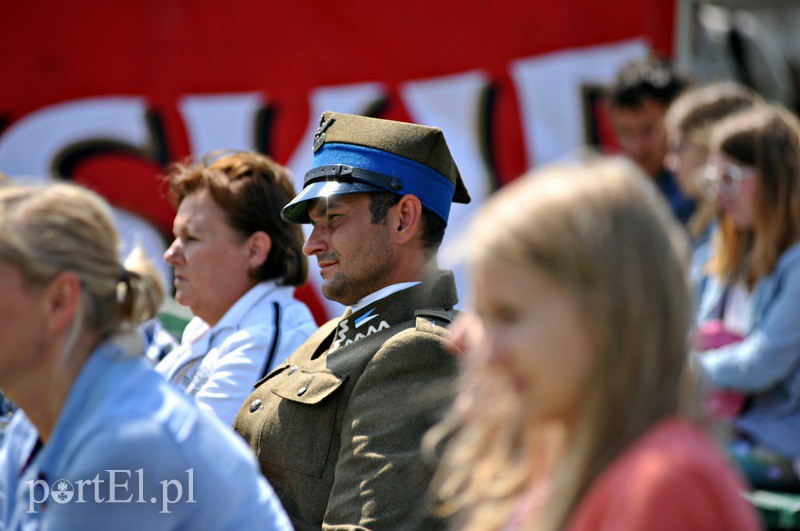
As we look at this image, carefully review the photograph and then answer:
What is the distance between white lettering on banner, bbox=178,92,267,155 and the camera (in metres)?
5.47

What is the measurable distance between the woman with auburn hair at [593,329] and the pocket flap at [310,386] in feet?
3.59

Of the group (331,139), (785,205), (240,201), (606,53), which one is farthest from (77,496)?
(606,53)

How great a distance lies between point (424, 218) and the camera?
2.60 m

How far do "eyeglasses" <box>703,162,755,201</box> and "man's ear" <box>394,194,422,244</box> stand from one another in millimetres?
1481

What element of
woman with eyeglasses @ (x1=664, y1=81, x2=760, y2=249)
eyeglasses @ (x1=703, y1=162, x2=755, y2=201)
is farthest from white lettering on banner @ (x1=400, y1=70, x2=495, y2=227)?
eyeglasses @ (x1=703, y1=162, x2=755, y2=201)

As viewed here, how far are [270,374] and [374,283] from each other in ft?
1.33

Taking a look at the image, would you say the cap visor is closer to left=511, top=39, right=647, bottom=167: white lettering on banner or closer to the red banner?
the red banner

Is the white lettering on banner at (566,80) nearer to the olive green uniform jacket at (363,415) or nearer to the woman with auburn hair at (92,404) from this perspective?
the olive green uniform jacket at (363,415)

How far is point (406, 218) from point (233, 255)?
34.2 inches

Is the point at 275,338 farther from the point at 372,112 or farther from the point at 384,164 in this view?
the point at 372,112

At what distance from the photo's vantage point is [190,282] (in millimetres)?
3287

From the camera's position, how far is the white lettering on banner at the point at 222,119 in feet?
18.0

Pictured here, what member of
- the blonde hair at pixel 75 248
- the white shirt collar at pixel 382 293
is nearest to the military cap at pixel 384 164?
the white shirt collar at pixel 382 293

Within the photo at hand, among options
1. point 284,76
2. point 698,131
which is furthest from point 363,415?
point 284,76
